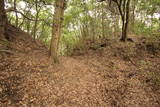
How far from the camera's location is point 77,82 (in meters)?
7.13

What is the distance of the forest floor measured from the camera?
5.55 m

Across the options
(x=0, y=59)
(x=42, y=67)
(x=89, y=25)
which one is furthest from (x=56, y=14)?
(x=89, y=25)

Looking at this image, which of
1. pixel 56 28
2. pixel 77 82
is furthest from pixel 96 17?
pixel 77 82

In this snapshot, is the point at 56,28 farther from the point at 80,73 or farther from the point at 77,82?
the point at 77,82

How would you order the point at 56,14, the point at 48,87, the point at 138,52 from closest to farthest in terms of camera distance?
the point at 48,87
the point at 56,14
the point at 138,52

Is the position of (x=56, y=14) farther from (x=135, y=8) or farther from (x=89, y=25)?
(x=135, y=8)

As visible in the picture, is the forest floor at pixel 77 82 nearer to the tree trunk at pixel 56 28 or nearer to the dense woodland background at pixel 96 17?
the tree trunk at pixel 56 28

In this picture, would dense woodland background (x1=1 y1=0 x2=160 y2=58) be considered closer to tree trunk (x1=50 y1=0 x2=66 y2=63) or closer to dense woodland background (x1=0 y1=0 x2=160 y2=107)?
dense woodland background (x1=0 y1=0 x2=160 y2=107)

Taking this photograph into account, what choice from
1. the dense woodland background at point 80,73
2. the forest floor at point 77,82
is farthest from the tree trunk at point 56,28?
the forest floor at point 77,82

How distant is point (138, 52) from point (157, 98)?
482 cm

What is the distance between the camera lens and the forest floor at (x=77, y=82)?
5.55 meters

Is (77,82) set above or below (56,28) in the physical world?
below

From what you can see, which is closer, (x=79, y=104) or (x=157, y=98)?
(x=79, y=104)

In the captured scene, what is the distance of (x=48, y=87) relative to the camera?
618 centimetres
